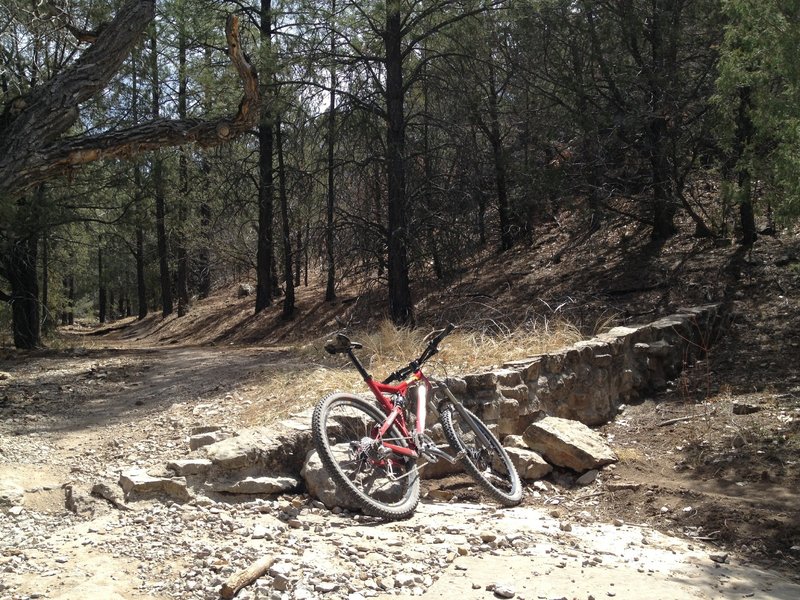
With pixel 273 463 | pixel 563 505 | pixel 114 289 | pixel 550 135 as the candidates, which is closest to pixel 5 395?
pixel 273 463

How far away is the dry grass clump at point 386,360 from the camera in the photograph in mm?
7094

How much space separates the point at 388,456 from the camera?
4875 millimetres

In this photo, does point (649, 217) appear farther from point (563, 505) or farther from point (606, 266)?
point (563, 505)

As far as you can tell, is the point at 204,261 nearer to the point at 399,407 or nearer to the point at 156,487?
the point at 399,407

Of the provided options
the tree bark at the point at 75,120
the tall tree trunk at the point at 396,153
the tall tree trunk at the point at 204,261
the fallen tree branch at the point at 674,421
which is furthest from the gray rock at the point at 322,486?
the tall tree trunk at the point at 204,261

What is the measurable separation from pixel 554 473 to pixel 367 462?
2268 millimetres

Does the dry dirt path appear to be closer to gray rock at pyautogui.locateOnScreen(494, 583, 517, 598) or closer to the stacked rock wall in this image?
gray rock at pyautogui.locateOnScreen(494, 583, 517, 598)

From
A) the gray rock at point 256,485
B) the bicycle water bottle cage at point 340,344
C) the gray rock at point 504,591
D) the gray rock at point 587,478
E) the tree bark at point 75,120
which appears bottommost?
the gray rock at point 587,478

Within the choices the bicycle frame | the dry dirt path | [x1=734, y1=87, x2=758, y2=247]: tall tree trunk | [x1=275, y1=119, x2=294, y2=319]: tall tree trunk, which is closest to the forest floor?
the dry dirt path

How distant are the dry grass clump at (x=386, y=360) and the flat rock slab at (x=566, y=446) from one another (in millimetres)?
1099

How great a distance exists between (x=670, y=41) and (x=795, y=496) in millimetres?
7997

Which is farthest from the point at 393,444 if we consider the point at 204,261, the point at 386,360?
the point at 204,261

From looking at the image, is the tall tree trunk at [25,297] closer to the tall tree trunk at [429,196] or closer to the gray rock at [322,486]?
the tall tree trunk at [429,196]

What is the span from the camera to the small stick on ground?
348 centimetres
